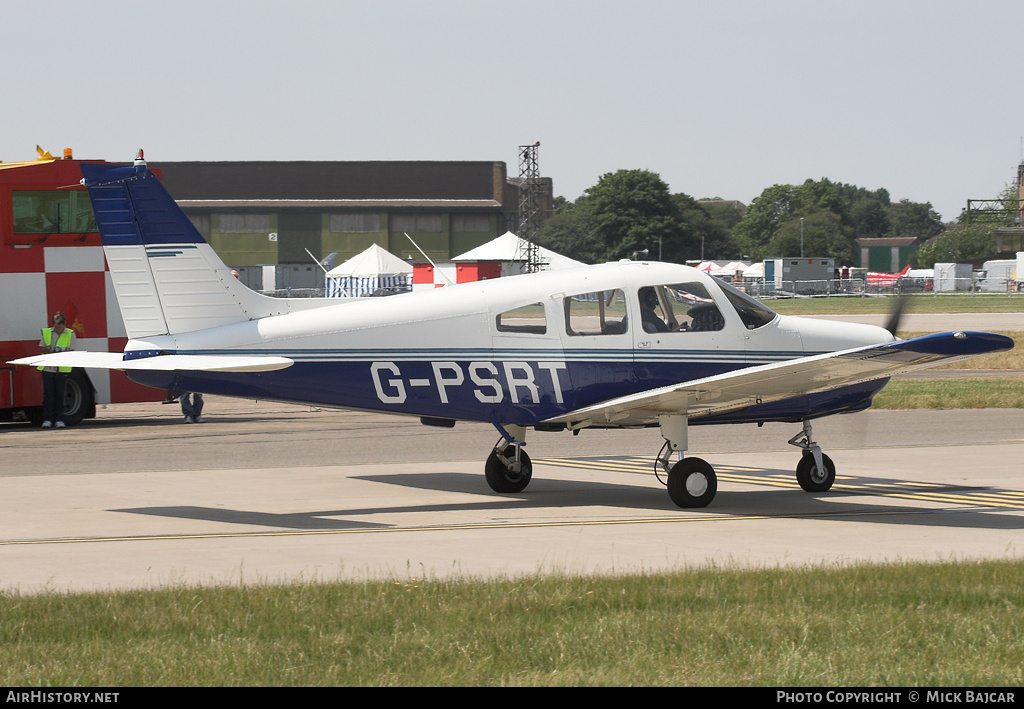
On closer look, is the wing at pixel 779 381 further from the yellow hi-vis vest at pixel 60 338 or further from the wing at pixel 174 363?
the yellow hi-vis vest at pixel 60 338

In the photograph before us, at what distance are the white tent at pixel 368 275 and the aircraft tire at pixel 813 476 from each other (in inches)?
2028

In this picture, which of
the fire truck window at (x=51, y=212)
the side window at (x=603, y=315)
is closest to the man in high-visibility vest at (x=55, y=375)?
the fire truck window at (x=51, y=212)

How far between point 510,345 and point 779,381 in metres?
2.67

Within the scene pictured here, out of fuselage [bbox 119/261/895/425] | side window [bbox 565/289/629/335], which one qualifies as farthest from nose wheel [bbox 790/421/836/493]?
side window [bbox 565/289/629/335]

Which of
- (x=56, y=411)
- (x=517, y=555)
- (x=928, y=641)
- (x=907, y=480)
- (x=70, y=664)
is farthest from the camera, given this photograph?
(x=56, y=411)

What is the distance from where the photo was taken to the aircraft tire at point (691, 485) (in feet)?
38.6

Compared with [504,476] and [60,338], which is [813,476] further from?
[60,338]

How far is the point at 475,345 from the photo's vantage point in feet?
38.7

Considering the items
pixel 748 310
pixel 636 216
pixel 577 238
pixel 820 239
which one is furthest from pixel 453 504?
pixel 820 239

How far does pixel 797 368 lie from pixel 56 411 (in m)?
13.2

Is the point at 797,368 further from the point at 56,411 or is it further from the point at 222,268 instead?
the point at 56,411

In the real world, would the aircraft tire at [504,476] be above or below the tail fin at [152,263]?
below

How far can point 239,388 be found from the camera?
37.4 feet
